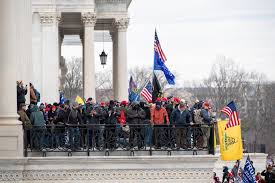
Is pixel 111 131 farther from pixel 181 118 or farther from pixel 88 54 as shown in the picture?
pixel 88 54

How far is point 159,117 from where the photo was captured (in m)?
25.1

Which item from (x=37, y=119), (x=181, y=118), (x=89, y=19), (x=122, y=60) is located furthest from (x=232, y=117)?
(x=122, y=60)

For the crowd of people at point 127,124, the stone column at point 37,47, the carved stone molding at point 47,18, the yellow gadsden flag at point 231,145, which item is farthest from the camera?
the carved stone molding at point 47,18

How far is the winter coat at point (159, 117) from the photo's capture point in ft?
82.1

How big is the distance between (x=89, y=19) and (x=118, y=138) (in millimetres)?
26359

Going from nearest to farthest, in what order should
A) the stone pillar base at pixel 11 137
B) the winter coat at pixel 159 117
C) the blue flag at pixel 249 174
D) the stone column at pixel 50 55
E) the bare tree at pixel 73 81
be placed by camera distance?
the stone pillar base at pixel 11 137, the winter coat at pixel 159 117, the blue flag at pixel 249 174, the stone column at pixel 50 55, the bare tree at pixel 73 81

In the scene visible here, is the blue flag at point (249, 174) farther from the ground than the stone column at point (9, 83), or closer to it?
closer to it

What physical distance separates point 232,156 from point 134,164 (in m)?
4.44

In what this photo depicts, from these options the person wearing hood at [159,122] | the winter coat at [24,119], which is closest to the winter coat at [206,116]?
the person wearing hood at [159,122]

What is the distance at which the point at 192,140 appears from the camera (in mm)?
24594

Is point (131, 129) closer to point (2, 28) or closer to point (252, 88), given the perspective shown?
point (2, 28)

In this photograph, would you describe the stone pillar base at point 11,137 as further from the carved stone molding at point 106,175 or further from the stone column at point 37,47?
the stone column at point 37,47

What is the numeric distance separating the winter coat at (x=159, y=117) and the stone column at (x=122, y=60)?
27.5m

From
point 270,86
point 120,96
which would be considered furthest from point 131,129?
point 270,86
